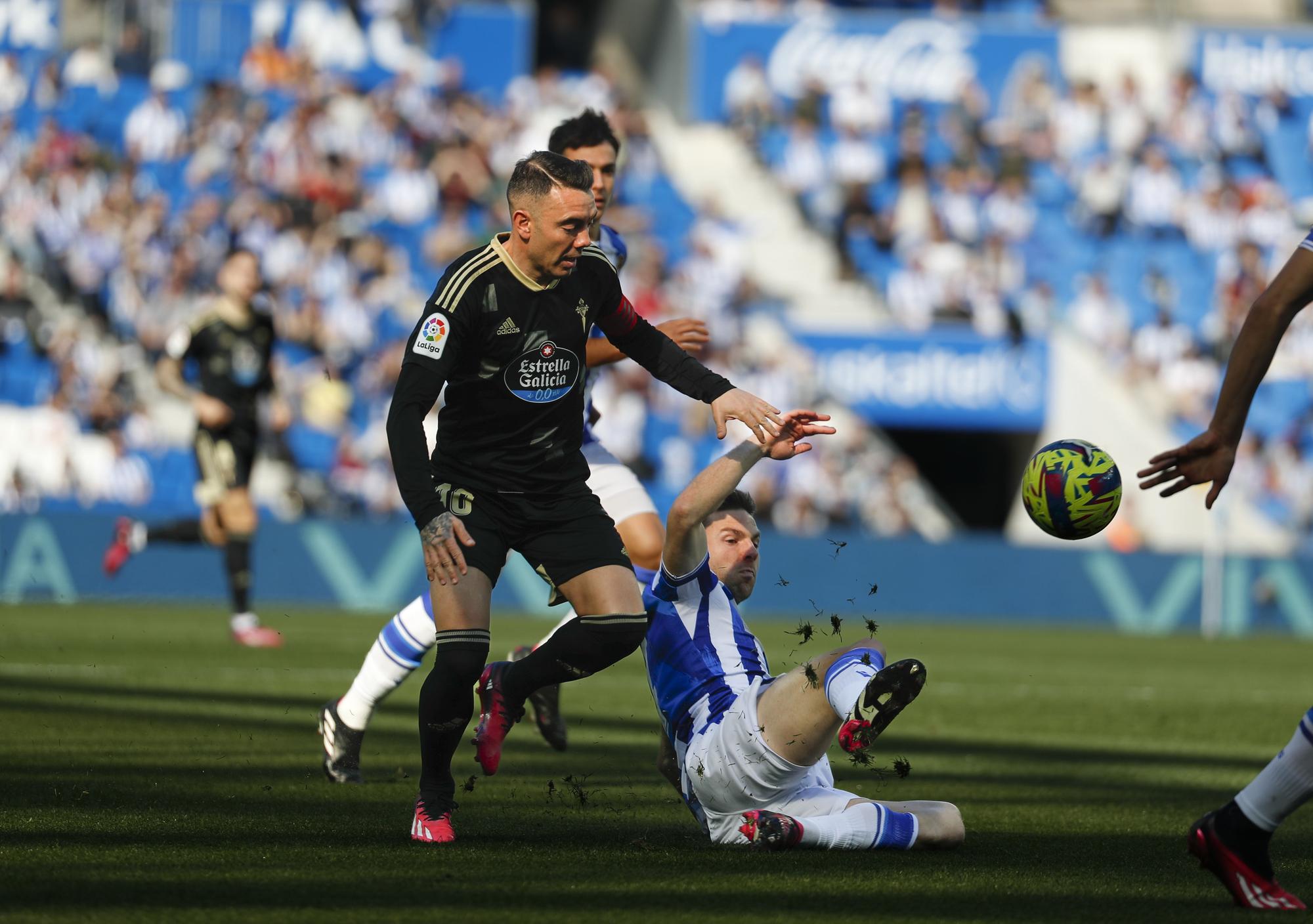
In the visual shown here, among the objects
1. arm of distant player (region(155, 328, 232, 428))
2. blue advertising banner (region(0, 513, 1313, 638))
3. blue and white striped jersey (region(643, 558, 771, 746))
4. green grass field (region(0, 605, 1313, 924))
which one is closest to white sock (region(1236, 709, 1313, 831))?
green grass field (region(0, 605, 1313, 924))

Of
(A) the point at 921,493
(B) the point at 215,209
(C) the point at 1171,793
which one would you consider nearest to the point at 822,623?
(A) the point at 921,493

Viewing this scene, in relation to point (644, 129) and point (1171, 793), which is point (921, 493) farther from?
point (1171, 793)

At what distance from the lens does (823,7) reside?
Answer: 31.1m

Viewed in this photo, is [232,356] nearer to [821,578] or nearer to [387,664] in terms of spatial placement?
[387,664]

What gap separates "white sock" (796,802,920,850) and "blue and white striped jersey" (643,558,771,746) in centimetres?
53

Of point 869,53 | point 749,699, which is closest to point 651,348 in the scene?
point 749,699

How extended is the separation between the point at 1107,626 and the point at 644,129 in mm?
10311

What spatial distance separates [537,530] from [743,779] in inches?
42.5

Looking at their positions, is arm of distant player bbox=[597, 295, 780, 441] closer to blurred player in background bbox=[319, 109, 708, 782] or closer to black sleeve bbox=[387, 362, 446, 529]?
blurred player in background bbox=[319, 109, 708, 782]

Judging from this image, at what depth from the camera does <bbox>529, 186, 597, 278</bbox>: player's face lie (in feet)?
19.2

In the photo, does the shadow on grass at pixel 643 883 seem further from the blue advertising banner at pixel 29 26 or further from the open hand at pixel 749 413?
the blue advertising banner at pixel 29 26

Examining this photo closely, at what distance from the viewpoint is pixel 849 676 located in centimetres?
527

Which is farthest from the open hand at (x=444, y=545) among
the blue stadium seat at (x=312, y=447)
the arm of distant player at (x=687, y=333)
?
the blue stadium seat at (x=312, y=447)

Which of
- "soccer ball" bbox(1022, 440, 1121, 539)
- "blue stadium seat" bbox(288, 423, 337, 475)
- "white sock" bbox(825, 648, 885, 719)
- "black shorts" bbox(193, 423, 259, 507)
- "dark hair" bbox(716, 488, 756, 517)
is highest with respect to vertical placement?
"soccer ball" bbox(1022, 440, 1121, 539)
